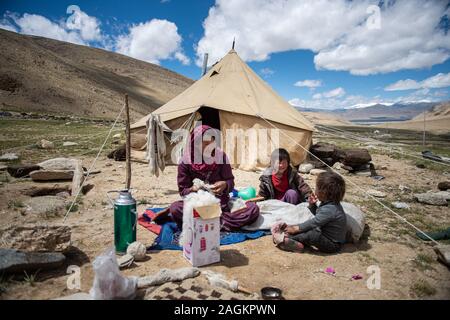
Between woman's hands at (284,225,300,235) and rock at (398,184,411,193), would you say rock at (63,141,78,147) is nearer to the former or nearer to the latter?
woman's hands at (284,225,300,235)

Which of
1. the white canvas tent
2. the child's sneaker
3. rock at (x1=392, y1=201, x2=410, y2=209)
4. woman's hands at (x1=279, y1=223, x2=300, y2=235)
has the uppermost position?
the white canvas tent

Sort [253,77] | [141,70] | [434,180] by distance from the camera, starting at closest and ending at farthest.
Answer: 1. [434,180]
2. [253,77]
3. [141,70]

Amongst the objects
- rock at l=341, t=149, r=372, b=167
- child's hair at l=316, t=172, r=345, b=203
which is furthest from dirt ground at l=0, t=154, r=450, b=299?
rock at l=341, t=149, r=372, b=167

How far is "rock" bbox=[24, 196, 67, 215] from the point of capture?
4.02 m

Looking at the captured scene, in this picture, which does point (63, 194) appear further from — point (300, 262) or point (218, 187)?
point (300, 262)

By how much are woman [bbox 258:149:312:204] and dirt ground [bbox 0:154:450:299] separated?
2.88 ft

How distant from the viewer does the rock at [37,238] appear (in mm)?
2570

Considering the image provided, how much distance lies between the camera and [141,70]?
228 feet

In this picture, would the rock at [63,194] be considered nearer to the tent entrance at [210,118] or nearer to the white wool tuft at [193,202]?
the white wool tuft at [193,202]

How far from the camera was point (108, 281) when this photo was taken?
1.97 m
